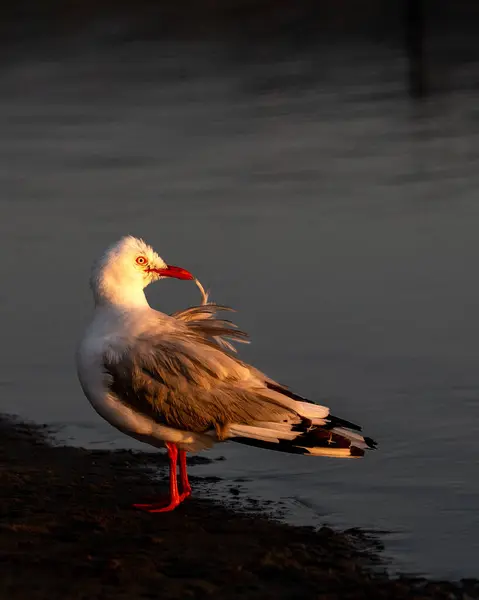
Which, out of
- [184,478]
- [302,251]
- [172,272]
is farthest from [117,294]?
[302,251]

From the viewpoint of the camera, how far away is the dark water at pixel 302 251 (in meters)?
10.9

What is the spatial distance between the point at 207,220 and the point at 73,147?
5563 mm

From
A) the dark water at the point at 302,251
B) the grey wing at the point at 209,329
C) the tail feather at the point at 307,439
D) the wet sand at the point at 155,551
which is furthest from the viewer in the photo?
the dark water at the point at 302,251

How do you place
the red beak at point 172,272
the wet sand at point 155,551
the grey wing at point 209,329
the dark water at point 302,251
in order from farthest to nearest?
the dark water at point 302,251
the red beak at point 172,272
the grey wing at point 209,329
the wet sand at point 155,551

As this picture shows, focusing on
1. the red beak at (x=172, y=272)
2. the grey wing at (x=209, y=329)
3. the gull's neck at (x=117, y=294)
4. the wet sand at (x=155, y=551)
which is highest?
the red beak at (x=172, y=272)

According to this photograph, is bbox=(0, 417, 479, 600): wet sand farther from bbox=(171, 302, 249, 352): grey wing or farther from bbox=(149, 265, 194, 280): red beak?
bbox=(149, 265, 194, 280): red beak

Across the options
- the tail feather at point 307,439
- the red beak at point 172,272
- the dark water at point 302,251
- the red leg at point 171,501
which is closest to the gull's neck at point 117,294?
the red beak at point 172,272

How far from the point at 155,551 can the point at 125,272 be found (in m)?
1.98

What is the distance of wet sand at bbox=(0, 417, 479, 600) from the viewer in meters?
8.27

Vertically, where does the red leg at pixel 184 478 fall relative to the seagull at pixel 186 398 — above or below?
below

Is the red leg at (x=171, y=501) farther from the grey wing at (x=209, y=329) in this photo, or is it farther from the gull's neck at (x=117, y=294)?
the gull's neck at (x=117, y=294)

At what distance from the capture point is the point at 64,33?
36156 mm

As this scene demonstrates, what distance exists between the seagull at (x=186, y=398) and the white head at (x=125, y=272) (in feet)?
0.63

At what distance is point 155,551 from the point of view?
8891mm
